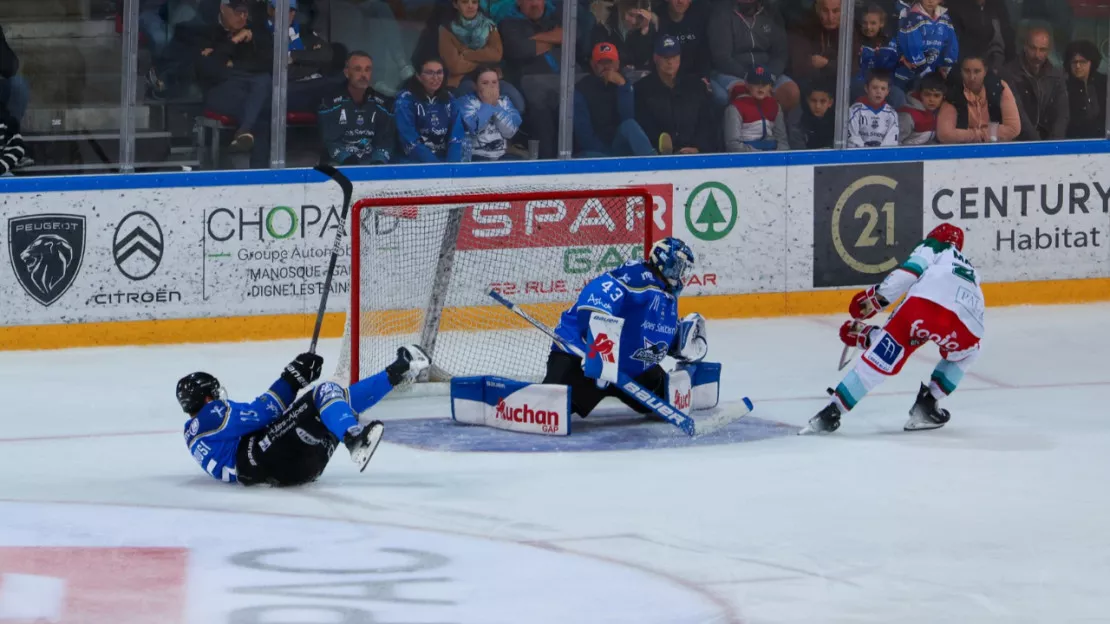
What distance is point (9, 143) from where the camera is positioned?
29.4 ft

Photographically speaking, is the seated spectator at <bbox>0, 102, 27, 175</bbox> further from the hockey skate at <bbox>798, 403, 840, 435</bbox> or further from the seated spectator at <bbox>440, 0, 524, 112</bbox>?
the hockey skate at <bbox>798, 403, 840, 435</bbox>

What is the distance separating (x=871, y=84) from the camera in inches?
402

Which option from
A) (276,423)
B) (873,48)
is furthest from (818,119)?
(276,423)

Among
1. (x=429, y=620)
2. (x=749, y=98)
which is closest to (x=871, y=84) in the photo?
(x=749, y=98)

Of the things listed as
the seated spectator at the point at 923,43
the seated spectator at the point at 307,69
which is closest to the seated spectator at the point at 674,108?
the seated spectator at the point at 923,43

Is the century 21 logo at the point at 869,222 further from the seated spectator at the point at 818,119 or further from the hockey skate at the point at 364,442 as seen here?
the hockey skate at the point at 364,442

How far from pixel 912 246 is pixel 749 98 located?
125 cm

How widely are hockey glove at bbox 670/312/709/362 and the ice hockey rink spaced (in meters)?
0.47

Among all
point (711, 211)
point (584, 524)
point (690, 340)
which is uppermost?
point (711, 211)

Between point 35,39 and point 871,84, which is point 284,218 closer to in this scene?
point 35,39

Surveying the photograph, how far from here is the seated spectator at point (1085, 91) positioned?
34.5 ft

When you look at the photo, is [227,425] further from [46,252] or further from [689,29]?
[689,29]

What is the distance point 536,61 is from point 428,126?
2.17 feet

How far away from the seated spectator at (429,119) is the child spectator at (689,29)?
121 cm
